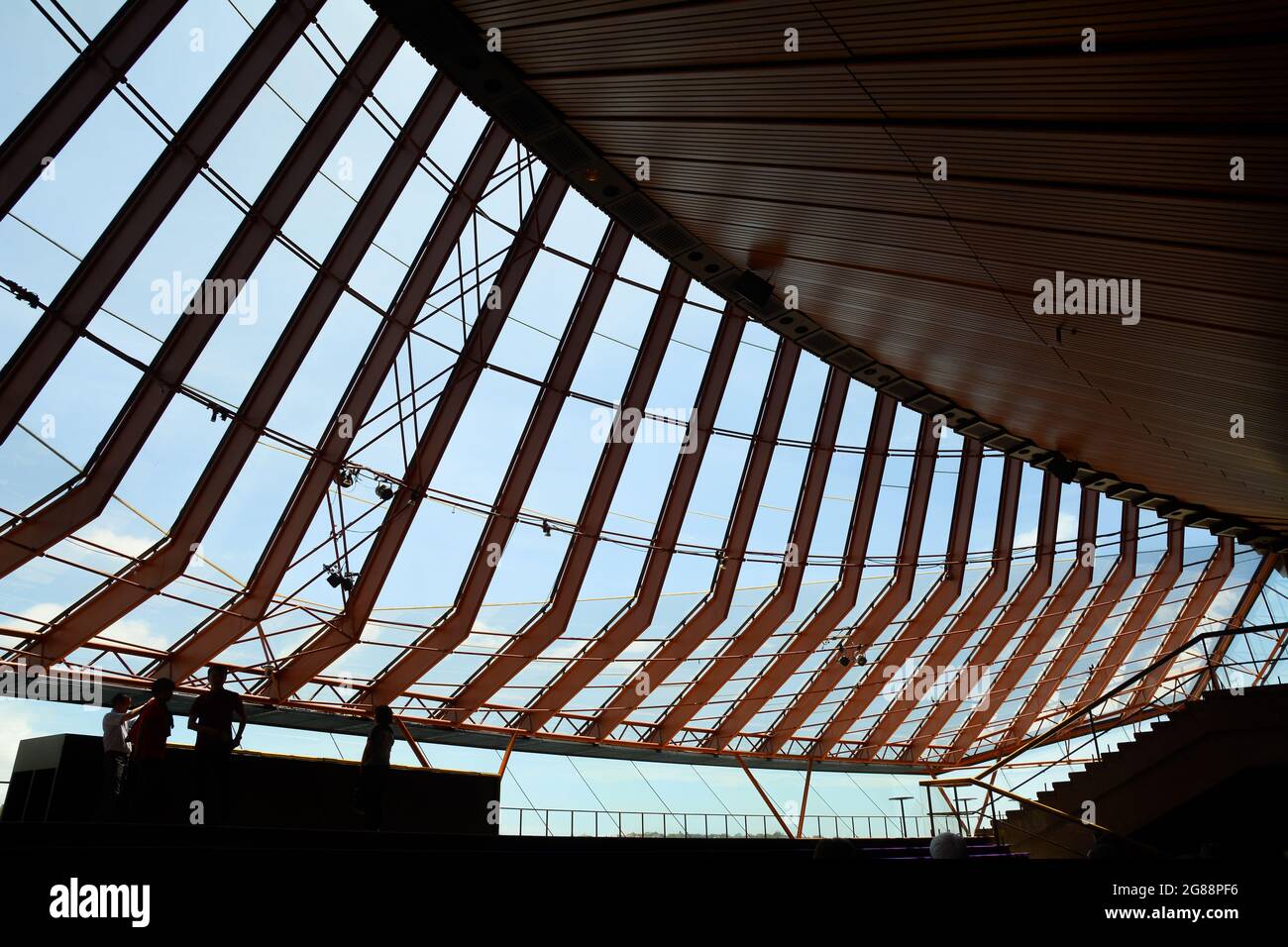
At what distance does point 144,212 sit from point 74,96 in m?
1.55

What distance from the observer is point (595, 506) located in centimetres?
1920

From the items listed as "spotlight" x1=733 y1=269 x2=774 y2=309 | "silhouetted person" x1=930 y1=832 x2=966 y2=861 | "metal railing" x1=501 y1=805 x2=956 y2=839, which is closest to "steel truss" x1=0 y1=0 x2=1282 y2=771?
"metal railing" x1=501 y1=805 x2=956 y2=839

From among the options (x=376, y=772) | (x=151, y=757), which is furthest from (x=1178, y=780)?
(x=151, y=757)

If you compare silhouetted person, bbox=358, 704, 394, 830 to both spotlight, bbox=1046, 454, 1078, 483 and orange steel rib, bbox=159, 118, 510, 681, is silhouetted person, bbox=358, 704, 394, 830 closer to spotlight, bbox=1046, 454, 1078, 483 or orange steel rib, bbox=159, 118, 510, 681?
orange steel rib, bbox=159, 118, 510, 681

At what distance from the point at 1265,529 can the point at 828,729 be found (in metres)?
14.3

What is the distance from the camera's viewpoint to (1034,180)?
923cm

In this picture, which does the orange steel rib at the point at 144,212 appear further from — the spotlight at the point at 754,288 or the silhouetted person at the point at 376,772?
the spotlight at the point at 754,288

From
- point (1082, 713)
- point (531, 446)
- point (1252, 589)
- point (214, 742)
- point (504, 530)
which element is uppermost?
point (531, 446)

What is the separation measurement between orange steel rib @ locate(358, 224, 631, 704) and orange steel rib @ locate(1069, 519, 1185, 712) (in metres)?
22.4

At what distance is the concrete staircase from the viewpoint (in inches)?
611

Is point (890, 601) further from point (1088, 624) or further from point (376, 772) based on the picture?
point (376, 772)
